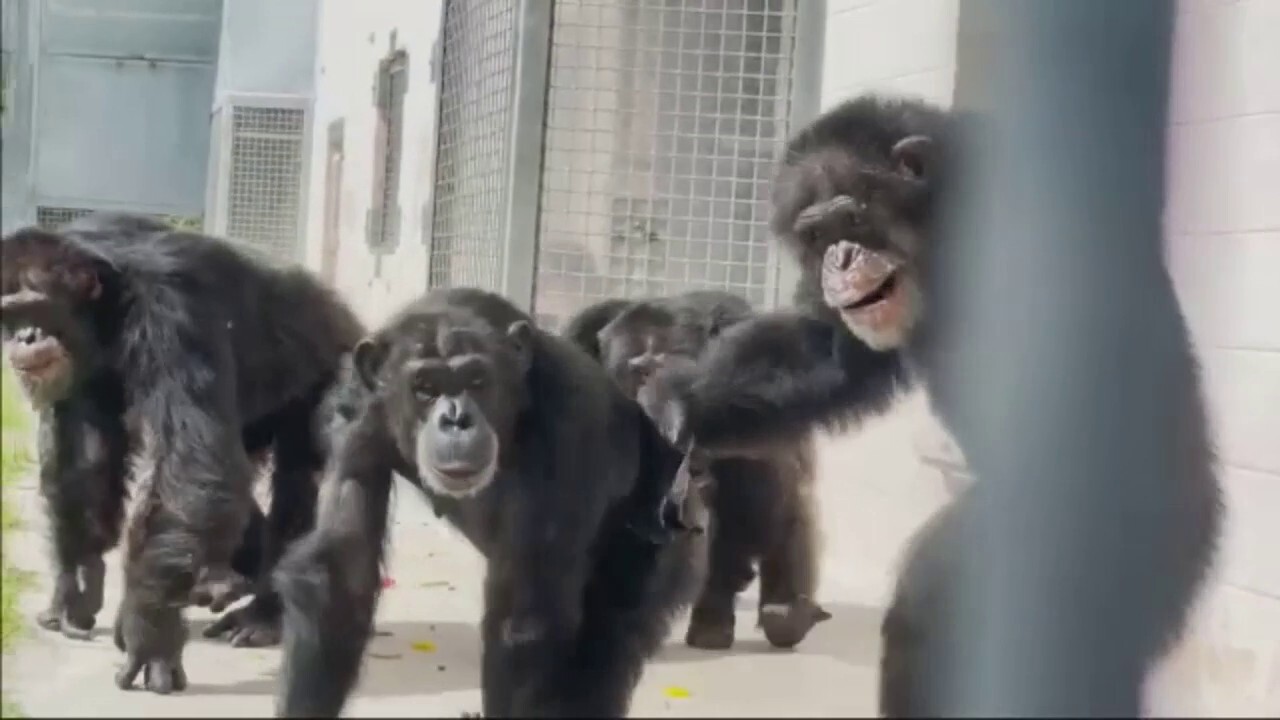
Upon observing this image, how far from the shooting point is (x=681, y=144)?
3393 mm

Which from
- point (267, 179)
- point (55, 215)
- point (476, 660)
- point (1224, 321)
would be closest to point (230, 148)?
point (267, 179)

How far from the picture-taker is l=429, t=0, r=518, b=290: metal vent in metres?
2.96

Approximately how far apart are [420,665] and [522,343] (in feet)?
1.60

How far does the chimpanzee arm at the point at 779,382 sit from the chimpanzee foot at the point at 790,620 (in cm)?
30

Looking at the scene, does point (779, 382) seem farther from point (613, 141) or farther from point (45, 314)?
point (45, 314)

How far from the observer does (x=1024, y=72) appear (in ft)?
5.57

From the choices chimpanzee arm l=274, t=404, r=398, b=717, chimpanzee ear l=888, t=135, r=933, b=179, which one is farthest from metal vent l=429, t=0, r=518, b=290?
chimpanzee ear l=888, t=135, r=933, b=179

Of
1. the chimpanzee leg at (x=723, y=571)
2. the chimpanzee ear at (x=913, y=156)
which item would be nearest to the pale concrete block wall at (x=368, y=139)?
the chimpanzee leg at (x=723, y=571)

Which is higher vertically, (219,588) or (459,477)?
(459,477)

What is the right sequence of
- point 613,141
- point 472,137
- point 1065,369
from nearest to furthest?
point 1065,369, point 472,137, point 613,141

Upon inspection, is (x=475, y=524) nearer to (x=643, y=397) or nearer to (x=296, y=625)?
(x=296, y=625)

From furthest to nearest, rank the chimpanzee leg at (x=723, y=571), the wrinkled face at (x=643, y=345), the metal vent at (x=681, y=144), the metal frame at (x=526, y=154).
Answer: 1. the metal vent at (x=681, y=144)
2. the metal frame at (x=526, y=154)
3. the wrinkled face at (x=643, y=345)
4. the chimpanzee leg at (x=723, y=571)

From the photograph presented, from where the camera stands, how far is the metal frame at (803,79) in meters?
3.05

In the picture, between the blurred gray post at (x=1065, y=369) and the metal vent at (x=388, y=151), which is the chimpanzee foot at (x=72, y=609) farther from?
the blurred gray post at (x=1065, y=369)
